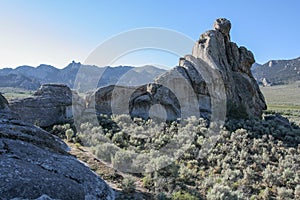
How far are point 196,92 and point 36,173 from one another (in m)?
20.2

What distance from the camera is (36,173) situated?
23.4ft

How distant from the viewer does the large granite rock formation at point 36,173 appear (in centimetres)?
632

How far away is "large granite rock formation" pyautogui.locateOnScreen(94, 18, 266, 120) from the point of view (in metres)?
24.8

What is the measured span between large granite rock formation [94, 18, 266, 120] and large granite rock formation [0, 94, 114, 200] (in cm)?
1496

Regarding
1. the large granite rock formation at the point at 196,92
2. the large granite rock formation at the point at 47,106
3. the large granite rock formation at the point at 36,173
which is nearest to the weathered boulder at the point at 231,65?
the large granite rock formation at the point at 196,92

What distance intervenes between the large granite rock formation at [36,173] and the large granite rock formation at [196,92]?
49.1ft

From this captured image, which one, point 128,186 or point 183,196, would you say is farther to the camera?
point 128,186

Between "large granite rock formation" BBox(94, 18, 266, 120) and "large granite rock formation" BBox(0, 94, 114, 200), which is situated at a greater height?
"large granite rock formation" BBox(94, 18, 266, 120)

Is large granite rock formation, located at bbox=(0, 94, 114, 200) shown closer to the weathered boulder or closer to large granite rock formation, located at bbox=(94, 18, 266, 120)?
large granite rock formation, located at bbox=(94, 18, 266, 120)

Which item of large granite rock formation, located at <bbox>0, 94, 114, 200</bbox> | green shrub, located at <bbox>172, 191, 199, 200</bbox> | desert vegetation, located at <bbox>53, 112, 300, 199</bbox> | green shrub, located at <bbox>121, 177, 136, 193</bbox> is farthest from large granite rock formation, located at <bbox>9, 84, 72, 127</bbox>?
green shrub, located at <bbox>172, 191, 199, 200</bbox>

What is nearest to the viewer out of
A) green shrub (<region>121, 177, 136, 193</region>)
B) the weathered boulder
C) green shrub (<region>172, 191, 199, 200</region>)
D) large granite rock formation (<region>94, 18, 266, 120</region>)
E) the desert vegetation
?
green shrub (<region>172, 191, 199, 200</region>)

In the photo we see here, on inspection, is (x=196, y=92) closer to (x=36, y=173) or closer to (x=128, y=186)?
(x=128, y=186)

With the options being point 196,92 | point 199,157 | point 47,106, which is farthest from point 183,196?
point 47,106

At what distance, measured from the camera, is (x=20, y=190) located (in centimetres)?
616
